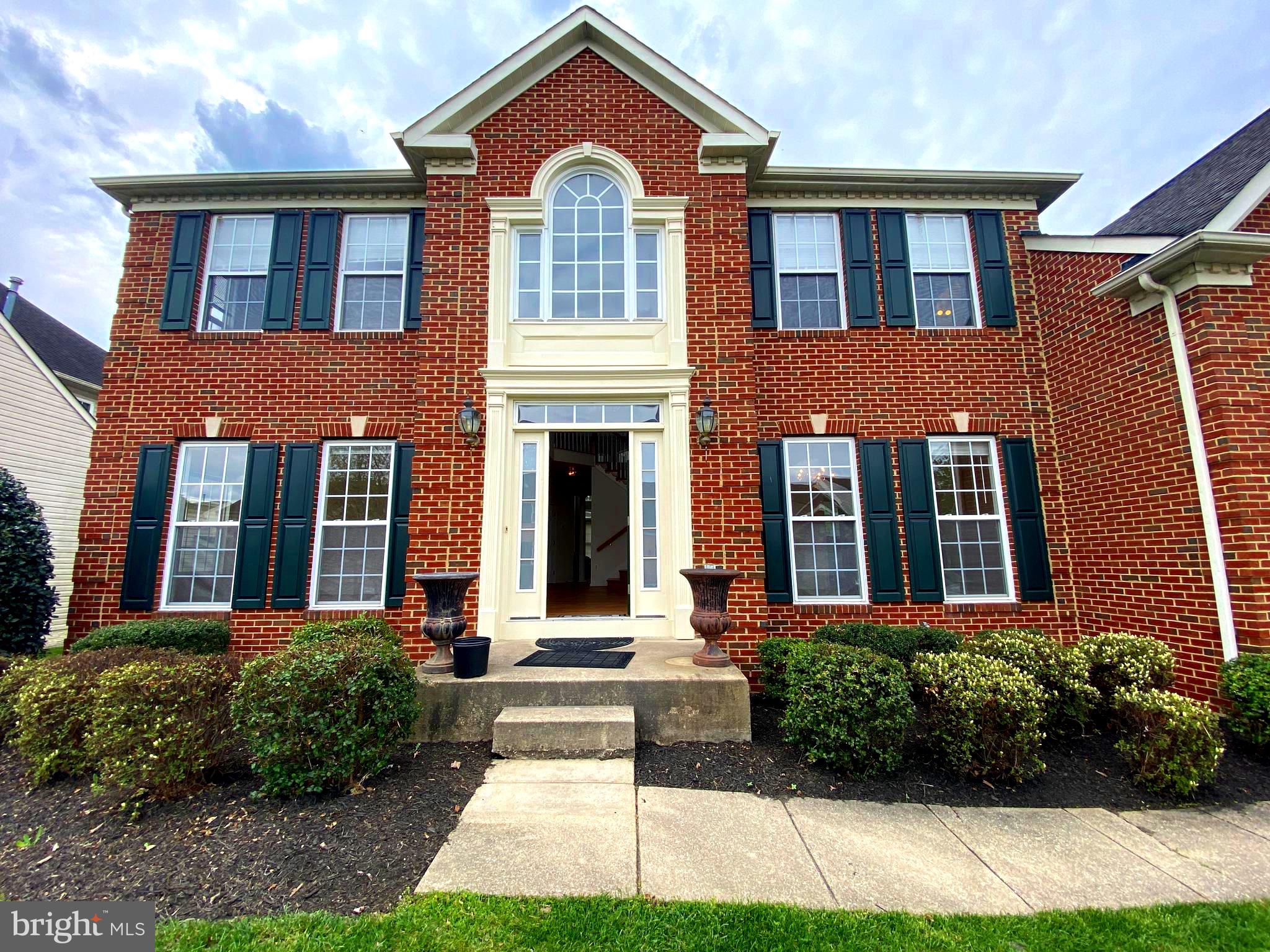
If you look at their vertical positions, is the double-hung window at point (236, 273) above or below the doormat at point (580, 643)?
above

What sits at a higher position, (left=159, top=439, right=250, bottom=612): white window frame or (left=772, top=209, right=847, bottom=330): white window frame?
(left=772, top=209, right=847, bottom=330): white window frame

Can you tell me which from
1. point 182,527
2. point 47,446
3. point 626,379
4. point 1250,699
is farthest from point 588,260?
point 47,446

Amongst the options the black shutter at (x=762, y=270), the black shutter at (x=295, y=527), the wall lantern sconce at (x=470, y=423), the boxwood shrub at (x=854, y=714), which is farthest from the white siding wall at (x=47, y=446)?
the boxwood shrub at (x=854, y=714)

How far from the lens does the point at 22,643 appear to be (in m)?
5.94

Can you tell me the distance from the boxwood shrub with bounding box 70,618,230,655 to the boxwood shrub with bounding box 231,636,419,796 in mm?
2962

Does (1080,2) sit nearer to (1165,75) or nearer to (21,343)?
(1165,75)

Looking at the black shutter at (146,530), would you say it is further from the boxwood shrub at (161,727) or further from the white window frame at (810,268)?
the white window frame at (810,268)

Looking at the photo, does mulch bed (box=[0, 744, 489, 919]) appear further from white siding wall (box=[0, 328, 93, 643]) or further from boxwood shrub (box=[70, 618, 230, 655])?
white siding wall (box=[0, 328, 93, 643])

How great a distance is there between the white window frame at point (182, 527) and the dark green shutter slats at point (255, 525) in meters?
0.06

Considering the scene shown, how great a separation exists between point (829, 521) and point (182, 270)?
31.0 ft

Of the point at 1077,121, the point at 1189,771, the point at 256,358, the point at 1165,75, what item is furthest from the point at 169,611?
the point at 1165,75

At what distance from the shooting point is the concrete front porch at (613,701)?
4.51 metres

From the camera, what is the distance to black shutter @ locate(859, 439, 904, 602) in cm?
681

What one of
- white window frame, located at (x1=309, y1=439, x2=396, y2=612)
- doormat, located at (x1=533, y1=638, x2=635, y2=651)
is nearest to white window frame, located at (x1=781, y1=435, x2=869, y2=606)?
doormat, located at (x1=533, y1=638, x2=635, y2=651)
